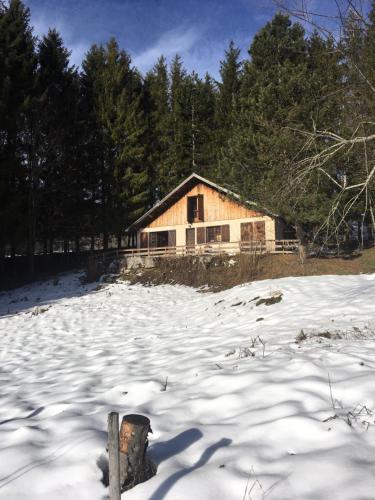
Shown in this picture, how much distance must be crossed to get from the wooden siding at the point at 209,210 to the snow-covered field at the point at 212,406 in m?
18.0

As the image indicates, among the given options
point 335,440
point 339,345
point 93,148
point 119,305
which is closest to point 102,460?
point 335,440

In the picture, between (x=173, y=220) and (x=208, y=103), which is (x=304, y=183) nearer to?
(x=173, y=220)

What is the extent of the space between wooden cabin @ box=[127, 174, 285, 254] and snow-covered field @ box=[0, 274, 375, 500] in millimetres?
17014

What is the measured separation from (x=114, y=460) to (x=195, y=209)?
89.6 feet

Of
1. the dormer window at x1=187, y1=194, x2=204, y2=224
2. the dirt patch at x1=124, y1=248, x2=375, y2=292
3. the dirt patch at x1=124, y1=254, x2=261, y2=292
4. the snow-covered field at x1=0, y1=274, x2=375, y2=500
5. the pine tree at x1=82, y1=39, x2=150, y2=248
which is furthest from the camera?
the pine tree at x1=82, y1=39, x2=150, y2=248

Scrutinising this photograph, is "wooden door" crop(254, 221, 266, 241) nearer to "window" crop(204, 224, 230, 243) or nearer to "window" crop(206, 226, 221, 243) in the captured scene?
"window" crop(204, 224, 230, 243)

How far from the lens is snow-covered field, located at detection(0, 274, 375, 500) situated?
257cm

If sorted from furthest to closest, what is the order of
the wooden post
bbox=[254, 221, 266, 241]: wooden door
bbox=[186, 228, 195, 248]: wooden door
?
bbox=[186, 228, 195, 248]: wooden door
bbox=[254, 221, 266, 241]: wooden door
the wooden post

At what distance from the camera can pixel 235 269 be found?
20469 mm

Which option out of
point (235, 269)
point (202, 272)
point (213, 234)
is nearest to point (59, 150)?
point (213, 234)

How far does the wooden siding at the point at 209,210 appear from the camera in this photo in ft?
89.0

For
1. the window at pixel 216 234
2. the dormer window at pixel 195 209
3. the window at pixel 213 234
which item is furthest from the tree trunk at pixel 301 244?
the dormer window at pixel 195 209

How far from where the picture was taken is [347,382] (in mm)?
3969

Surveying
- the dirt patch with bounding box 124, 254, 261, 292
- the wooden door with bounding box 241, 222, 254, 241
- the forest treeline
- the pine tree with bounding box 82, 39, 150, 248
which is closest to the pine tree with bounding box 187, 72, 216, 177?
the forest treeline
